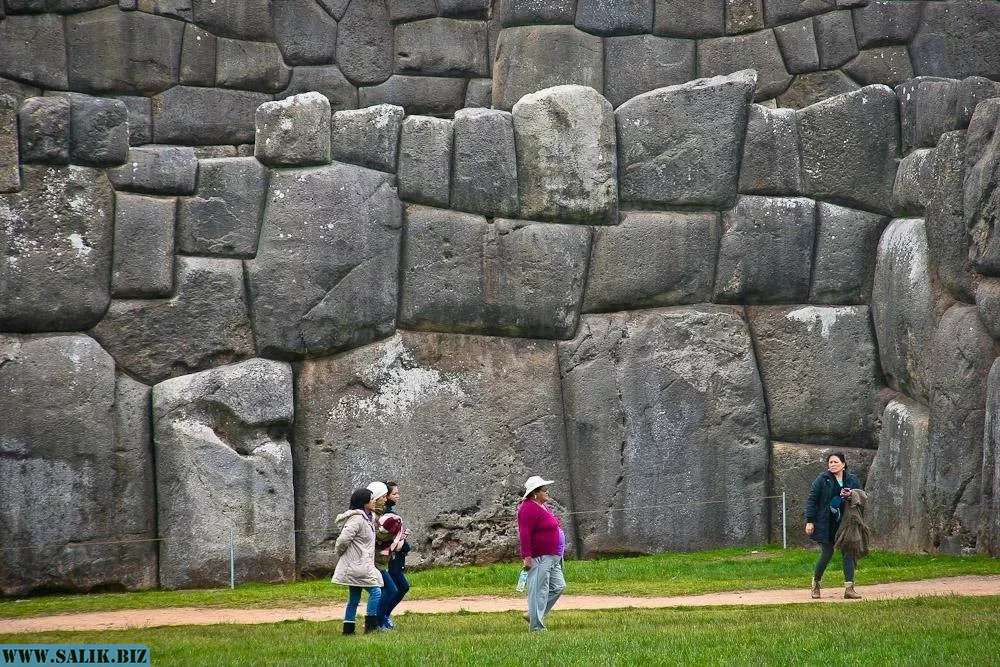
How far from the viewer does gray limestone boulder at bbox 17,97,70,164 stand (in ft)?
63.3

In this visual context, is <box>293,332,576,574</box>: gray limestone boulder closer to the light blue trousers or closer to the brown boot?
the brown boot

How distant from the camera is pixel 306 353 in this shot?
2023cm

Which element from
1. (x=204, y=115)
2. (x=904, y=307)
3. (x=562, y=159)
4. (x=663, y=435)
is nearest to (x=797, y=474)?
(x=663, y=435)

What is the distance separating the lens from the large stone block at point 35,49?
998 inches

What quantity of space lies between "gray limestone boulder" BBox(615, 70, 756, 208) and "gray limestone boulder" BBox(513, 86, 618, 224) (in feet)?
1.56

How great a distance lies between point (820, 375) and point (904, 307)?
1593mm

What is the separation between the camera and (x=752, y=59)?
25.8 m

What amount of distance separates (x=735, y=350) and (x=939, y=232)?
3.22m

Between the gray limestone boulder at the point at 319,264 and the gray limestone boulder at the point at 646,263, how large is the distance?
9.95 feet

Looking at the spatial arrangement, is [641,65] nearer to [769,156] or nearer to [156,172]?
[769,156]

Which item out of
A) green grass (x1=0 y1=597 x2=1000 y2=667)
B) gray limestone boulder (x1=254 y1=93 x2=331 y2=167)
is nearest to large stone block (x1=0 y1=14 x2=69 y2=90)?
gray limestone boulder (x1=254 y1=93 x2=331 y2=167)

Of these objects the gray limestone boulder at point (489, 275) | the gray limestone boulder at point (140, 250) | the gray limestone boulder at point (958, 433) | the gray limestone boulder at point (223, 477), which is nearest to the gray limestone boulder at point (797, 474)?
the gray limestone boulder at point (958, 433)

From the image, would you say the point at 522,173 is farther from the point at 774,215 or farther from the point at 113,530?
the point at 113,530

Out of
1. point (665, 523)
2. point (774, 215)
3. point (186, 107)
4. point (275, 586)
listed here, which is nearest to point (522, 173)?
point (774, 215)
